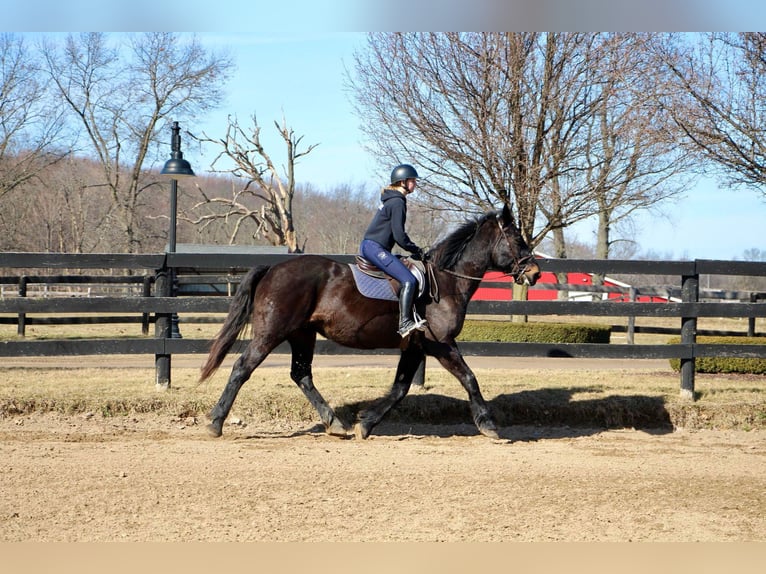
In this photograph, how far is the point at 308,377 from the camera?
8.76 metres

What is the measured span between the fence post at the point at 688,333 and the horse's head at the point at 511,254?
2.95 m

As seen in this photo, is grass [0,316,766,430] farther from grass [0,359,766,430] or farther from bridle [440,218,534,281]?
bridle [440,218,534,281]

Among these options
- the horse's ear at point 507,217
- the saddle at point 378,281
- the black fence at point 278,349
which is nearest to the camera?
the saddle at point 378,281

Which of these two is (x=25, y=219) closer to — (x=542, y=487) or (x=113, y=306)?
(x=113, y=306)

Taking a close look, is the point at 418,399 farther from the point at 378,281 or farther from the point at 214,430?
the point at 214,430

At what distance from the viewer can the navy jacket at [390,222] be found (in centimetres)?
817

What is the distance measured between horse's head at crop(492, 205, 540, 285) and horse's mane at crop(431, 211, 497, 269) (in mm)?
173

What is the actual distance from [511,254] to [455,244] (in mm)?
620

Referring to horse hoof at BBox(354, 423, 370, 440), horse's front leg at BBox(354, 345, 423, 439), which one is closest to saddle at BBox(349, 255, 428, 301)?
horse's front leg at BBox(354, 345, 423, 439)

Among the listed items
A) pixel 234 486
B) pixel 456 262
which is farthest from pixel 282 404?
pixel 234 486

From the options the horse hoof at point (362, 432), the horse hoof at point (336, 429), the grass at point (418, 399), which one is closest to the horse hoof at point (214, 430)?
the horse hoof at point (336, 429)

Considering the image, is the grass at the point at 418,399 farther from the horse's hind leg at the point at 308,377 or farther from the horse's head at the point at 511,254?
the horse's head at the point at 511,254

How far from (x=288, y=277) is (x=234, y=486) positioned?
106 inches

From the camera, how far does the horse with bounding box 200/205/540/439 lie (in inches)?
323
